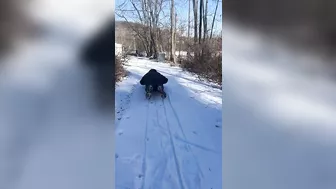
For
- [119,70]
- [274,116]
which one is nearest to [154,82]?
[119,70]

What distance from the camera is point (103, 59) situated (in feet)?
7.00

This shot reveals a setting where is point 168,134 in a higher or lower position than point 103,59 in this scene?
lower

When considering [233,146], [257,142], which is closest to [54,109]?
[233,146]

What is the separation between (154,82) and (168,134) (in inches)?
13.7

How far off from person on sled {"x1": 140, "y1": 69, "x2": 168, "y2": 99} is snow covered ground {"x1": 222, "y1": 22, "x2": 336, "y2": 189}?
1.31 feet

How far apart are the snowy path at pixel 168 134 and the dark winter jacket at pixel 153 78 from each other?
0.03 metres

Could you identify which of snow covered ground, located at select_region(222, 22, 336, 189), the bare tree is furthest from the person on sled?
snow covered ground, located at select_region(222, 22, 336, 189)

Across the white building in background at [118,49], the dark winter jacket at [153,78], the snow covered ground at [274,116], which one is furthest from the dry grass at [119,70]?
the snow covered ground at [274,116]

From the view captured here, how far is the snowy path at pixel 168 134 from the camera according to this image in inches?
86.3

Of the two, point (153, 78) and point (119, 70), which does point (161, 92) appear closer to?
point (153, 78)

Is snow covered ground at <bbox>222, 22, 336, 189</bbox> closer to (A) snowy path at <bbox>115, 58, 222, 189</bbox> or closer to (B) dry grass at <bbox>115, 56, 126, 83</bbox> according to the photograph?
(A) snowy path at <bbox>115, 58, 222, 189</bbox>

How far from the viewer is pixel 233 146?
2.22 m

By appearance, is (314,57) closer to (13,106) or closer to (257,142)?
(257,142)

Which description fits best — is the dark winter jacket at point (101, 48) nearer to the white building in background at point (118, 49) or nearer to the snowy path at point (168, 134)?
the white building in background at point (118, 49)
